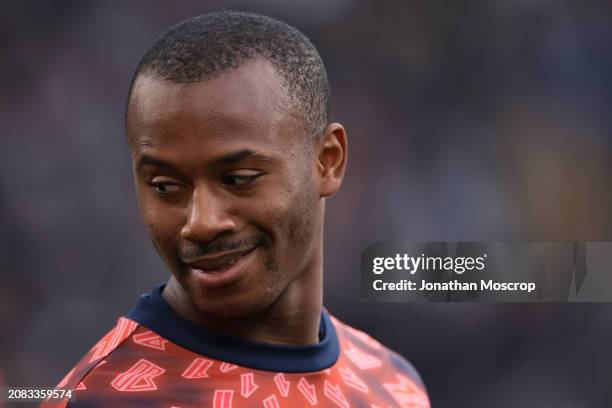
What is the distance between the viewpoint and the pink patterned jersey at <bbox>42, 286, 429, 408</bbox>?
6.64ft

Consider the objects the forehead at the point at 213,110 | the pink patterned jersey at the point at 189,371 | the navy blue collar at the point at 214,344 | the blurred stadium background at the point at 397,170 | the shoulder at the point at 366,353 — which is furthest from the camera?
the blurred stadium background at the point at 397,170

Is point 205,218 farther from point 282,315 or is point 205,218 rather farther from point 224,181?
point 282,315

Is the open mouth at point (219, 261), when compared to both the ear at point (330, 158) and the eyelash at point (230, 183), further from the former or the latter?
the ear at point (330, 158)

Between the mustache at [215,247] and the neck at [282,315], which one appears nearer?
the mustache at [215,247]

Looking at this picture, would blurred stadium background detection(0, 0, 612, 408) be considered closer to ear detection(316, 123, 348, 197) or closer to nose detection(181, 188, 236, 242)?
ear detection(316, 123, 348, 197)

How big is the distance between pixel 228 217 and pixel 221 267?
129mm

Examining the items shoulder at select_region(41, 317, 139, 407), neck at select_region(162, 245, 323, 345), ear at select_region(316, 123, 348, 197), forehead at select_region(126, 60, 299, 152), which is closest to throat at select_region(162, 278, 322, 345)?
neck at select_region(162, 245, 323, 345)

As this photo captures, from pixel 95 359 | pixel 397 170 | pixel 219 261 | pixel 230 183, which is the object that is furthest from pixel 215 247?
pixel 397 170

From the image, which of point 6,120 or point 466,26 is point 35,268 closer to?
point 6,120

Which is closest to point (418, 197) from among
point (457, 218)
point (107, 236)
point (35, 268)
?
point (457, 218)

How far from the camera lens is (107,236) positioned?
5.57 meters

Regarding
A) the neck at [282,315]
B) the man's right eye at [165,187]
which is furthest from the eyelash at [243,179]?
the neck at [282,315]

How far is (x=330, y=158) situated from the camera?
2.24 m

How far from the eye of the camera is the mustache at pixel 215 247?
195 centimetres
